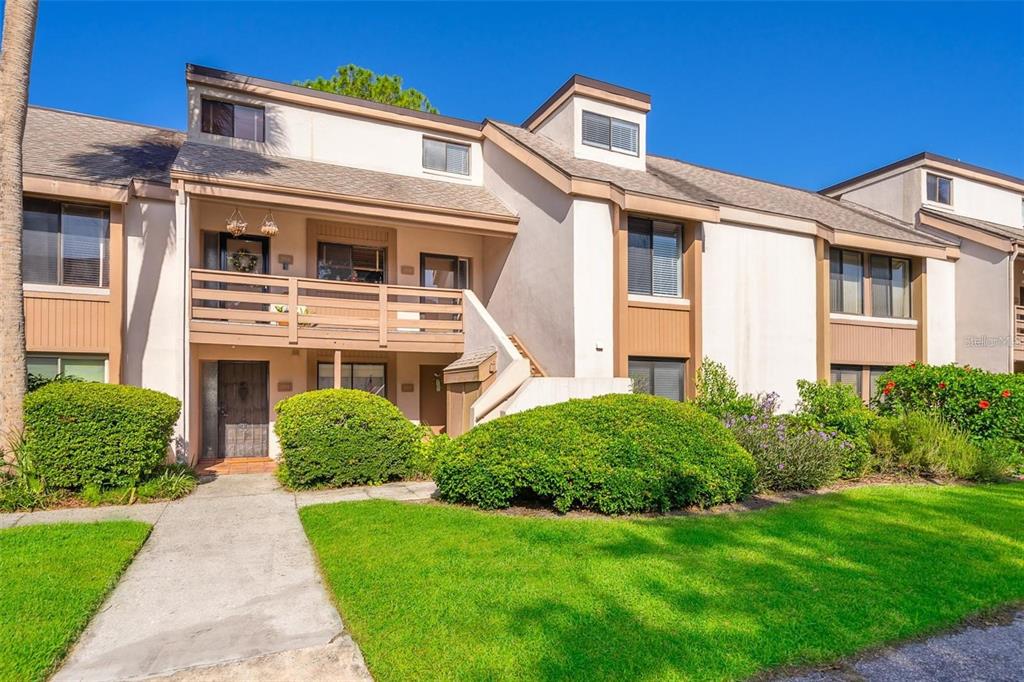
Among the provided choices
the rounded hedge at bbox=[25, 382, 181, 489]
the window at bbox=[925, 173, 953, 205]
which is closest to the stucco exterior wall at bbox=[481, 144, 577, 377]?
the rounded hedge at bbox=[25, 382, 181, 489]

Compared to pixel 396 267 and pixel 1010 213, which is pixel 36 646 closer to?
pixel 396 267

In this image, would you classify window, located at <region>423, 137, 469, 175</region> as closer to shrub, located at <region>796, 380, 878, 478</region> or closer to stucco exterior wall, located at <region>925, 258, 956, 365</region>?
shrub, located at <region>796, 380, 878, 478</region>

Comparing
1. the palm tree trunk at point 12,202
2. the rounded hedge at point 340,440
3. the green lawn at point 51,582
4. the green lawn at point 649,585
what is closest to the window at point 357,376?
the rounded hedge at point 340,440

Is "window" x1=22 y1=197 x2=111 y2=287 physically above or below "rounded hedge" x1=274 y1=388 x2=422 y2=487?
above

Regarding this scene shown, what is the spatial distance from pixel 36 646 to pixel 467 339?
10241 millimetres

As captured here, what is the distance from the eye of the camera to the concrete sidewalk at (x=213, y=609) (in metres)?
4.09

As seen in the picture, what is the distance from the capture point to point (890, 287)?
17094 millimetres

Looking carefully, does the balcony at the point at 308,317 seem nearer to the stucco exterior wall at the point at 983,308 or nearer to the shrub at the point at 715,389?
the shrub at the point at 715,389

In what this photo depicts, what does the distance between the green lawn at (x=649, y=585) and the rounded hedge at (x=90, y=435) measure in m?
3.26

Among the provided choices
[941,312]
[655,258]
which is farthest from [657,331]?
[941,312]

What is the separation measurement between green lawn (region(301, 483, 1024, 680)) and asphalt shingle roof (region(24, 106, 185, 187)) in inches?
346

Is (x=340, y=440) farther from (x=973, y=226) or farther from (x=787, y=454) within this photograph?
(x=973, y=226)

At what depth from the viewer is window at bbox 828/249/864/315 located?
53.0 feet

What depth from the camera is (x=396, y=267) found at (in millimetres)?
15406
